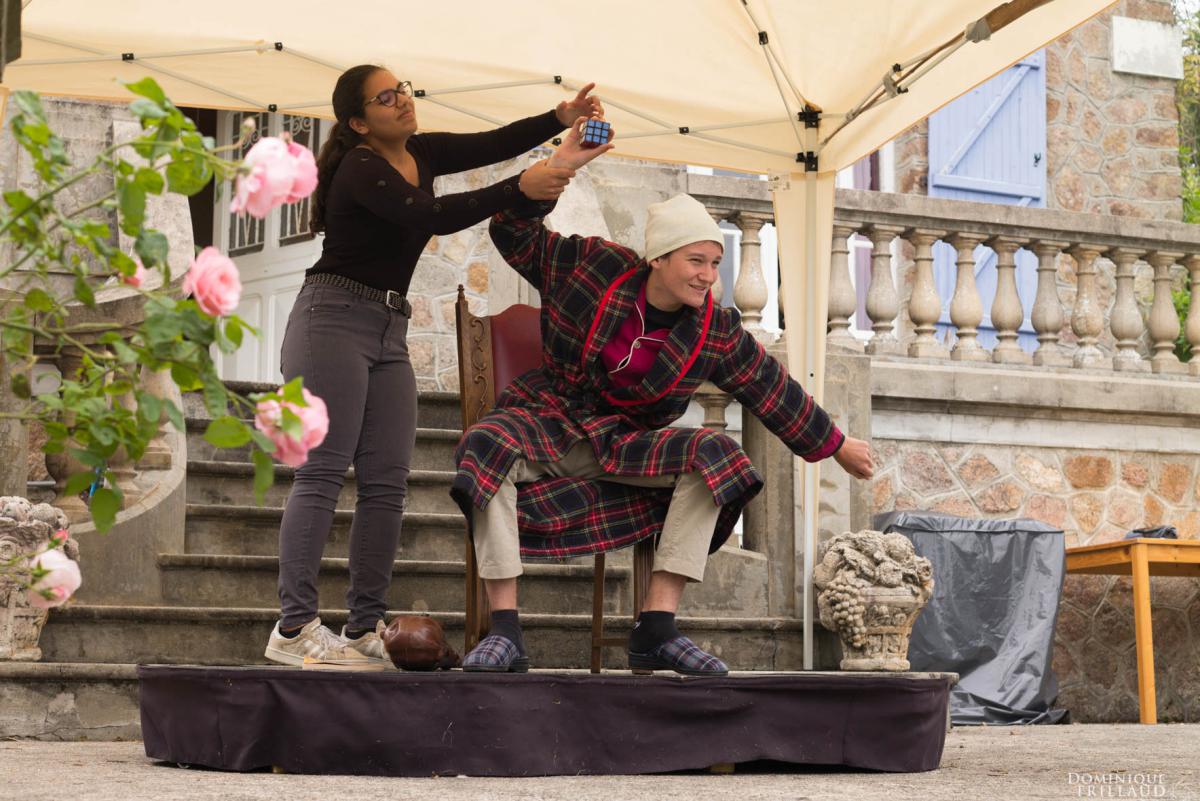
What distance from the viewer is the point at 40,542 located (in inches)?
169

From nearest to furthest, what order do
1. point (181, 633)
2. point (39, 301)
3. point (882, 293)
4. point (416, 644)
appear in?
point (39, 301), point (416, 644), point (181, 633), point (882, 293)

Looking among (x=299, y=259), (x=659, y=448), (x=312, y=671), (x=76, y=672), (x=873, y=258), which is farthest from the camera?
(x=299, y=259)

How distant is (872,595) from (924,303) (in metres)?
2.55

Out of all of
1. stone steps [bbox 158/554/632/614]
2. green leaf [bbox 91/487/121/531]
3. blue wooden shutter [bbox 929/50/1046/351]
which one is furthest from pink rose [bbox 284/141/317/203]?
blue wooden shutter [bbox 929/50/1046/351]

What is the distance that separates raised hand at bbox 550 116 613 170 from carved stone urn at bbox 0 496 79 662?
69.9 inches

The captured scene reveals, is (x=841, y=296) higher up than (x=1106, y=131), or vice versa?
(x=1106, y=131)

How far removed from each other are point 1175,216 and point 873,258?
4393mm

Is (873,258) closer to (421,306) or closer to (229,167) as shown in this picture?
(421,306)

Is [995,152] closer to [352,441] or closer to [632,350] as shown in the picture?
[632,350]

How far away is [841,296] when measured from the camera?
23.4ft

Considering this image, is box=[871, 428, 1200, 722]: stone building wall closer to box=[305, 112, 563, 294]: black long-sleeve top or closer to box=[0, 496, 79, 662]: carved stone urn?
box=[305, 112, 563, 294]: black long-sleeve top

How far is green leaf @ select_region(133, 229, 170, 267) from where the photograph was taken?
1844 mm

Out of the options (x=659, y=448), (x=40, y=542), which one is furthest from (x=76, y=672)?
(x=659, y=448)

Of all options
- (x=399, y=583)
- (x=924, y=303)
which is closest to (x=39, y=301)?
(x=399, y=583)
